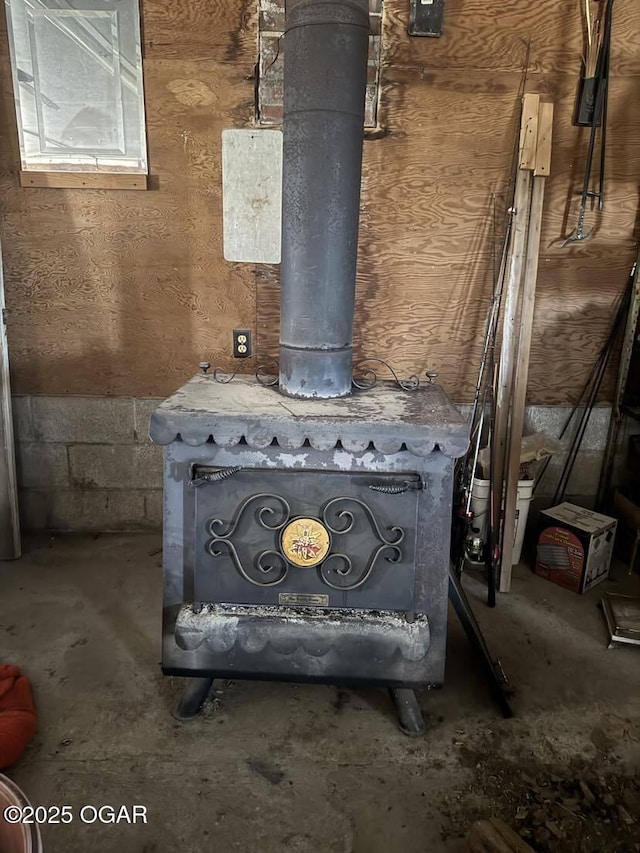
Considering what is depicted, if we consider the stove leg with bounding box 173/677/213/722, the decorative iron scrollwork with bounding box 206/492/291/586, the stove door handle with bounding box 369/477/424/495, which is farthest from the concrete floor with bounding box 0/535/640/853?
the stove door handle with bounding box 369/477/424/495

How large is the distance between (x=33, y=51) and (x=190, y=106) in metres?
0.63

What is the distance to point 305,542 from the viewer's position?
148 centimetres

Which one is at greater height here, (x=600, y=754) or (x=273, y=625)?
(x=273, y=625)

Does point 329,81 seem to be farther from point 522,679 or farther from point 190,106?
point 522,679

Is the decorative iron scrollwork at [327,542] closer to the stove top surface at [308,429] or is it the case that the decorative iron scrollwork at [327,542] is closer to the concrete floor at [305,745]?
the stove top surface at [308,429]

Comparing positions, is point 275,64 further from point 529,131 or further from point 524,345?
point 524,345

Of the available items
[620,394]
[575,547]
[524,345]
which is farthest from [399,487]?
[620,394]

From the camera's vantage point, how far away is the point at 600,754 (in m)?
1.55

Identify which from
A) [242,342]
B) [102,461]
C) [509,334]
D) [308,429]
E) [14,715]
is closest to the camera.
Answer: [308,429]

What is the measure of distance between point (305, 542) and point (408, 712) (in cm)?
60

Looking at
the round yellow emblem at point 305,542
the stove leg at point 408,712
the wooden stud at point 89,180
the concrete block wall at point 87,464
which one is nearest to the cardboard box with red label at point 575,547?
the stove leg at point 408,712

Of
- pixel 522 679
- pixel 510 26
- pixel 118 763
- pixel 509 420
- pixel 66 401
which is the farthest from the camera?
pixel 66 401

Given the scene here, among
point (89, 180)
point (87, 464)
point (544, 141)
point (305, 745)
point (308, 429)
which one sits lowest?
point (305, 745)

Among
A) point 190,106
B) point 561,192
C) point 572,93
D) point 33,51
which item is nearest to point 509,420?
point 561,192
